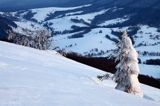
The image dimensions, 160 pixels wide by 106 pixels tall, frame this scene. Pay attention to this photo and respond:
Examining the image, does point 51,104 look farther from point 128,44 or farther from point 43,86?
point 128,44

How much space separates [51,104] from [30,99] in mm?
657

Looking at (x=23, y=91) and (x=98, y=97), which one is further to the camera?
(x=98, y=97)

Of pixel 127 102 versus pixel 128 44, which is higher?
pixel 128 44

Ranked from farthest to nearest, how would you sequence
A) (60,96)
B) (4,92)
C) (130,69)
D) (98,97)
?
(130,69) → (98,97) → (60,96) → (4,92)

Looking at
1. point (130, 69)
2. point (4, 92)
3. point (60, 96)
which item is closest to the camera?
point (4, 92)

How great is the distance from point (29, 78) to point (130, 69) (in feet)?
35.3

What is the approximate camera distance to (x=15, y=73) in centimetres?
1778

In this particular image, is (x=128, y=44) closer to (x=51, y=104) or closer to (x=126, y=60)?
(x=126, y=60)

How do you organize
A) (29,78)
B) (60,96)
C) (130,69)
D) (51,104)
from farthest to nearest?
1. (130,69)
2. (29,78)
3. (60,96)
4. (51,104)

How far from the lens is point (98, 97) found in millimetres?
14836

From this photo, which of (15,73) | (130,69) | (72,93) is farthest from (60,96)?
(130,69)

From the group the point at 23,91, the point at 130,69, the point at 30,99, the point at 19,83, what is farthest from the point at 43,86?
the point at 130,69

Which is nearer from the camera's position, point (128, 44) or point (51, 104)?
point (51, 104)

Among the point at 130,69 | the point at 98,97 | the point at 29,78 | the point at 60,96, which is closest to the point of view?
the point at 60,96
